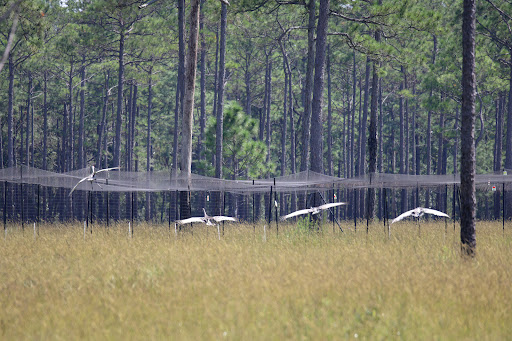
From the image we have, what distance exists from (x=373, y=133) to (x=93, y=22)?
15.1m

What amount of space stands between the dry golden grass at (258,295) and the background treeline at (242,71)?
903 cm

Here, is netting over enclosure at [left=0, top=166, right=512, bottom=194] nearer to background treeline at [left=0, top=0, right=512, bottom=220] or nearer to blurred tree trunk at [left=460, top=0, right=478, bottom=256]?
background treeline at [left=0, top=0, right=512, bottom=220]

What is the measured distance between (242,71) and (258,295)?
40277mm

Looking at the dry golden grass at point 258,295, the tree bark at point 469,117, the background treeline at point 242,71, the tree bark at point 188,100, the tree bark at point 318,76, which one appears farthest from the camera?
the background treeline at point 242,71

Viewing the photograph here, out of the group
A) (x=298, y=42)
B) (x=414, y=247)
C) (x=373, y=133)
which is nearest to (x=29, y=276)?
(x=414, y=247)

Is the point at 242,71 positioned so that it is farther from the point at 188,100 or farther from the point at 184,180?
the point at 184,180

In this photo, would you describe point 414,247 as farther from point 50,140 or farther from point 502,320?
point 50,140

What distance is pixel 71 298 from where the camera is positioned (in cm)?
792

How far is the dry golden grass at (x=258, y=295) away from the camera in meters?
6.33

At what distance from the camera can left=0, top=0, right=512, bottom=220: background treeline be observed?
24094mm

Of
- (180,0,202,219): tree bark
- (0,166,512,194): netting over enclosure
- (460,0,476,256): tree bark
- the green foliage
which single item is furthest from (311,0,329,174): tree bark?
(460,0,476,256): tree bark

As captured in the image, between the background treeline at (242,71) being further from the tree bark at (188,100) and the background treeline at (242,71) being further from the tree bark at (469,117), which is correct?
the tree bark at (469,117)

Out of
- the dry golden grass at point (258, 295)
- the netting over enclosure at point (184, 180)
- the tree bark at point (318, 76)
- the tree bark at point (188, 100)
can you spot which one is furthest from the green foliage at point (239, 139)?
the dry golden grass at point (258, 295)

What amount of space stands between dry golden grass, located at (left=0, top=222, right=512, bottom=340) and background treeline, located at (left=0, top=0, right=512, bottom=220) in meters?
9.03
